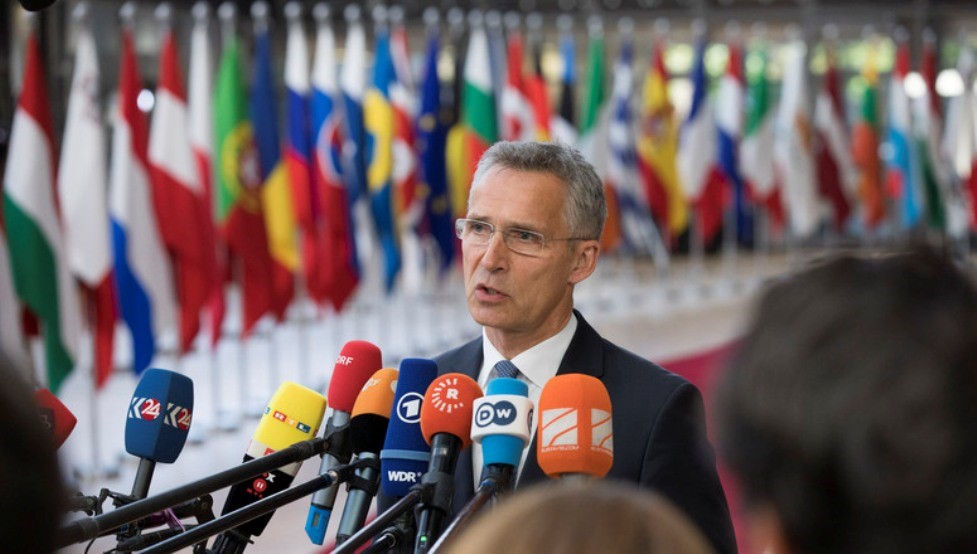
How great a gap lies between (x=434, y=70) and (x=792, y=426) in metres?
9.21

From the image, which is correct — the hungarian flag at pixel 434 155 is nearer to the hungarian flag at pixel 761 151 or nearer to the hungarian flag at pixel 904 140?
the hungarian flag at pixel 761 151

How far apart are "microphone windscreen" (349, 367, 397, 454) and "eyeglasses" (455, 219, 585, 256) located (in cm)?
76

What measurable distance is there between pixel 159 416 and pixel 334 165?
7028 millimetres

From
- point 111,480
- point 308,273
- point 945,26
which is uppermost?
point 945,26

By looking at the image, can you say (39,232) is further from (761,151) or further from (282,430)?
(761,151)

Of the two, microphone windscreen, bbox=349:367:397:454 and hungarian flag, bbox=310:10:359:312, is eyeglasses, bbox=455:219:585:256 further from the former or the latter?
hungarian flag, bbox=310:10:359:312

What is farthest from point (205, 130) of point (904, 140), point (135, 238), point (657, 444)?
point (904, 140)

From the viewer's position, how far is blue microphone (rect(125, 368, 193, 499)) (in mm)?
1880

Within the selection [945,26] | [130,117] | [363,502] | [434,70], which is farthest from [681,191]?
[363,502]

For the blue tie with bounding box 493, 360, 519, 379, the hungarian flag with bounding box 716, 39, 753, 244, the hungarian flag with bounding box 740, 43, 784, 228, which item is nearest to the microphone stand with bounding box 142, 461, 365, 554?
the blue tie with bounding box 493, 360, 519, 379

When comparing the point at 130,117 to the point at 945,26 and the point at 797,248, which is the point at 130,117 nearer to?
the point at 797,248

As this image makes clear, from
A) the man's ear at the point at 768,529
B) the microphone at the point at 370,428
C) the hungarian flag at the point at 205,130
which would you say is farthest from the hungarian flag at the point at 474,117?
the man's ear at the point at 768,529

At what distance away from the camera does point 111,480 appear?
6711mm

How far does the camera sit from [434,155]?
9.90m
